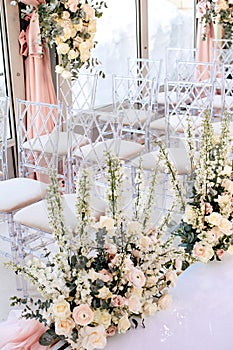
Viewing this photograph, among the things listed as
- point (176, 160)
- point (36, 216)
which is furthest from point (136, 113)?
point (176, 160)

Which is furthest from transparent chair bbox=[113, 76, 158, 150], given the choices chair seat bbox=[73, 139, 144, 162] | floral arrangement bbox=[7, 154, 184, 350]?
floral arrangement bbox=[7, 154, 184, 350]

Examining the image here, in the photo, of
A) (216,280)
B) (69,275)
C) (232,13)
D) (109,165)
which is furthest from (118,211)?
(232,13)

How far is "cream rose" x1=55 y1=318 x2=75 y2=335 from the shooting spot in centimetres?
133

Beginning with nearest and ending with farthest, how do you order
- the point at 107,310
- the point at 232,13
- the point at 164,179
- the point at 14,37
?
the point at 107,310 < the point at 164,179 < the point at 14,37 < the point at 232,13

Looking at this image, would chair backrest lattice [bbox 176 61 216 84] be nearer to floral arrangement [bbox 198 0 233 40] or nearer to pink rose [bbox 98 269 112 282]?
floral arrangement [bbox 198 0 233 40]

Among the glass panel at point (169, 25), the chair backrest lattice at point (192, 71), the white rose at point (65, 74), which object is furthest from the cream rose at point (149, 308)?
the glass panel at point (169, 25)

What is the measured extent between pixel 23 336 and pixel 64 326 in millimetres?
196

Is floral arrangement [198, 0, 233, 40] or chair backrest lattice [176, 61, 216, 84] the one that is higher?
floral arrangement [198, 0, 233, 40]

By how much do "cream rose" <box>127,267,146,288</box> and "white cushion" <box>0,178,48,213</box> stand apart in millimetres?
1597

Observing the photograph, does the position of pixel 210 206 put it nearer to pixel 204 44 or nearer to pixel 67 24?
pixel 67 24

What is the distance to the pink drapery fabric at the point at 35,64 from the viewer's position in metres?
4.07

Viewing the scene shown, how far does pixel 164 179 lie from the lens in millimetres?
2102

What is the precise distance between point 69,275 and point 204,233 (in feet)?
1.99

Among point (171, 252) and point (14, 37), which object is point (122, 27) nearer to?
point (14, 37)
